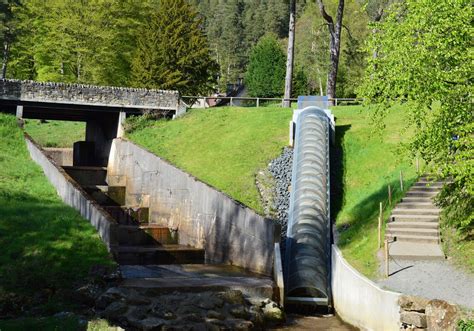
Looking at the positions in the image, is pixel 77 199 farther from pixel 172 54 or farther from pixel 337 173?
pixel 172 54

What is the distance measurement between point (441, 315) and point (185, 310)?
6146 millimetres

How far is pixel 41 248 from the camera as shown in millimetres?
17391

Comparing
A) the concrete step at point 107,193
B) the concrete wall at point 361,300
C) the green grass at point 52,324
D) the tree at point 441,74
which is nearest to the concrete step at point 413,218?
the concrete wall at point 361,300

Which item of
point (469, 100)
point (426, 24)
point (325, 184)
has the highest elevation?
point (426, 24)

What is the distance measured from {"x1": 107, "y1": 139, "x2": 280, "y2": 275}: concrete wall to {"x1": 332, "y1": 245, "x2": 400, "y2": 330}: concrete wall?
2666mm

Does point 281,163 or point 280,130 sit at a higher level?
point 280,130

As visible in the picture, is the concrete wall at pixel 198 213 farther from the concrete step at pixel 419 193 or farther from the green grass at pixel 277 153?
the concrete step at pixel 419 193

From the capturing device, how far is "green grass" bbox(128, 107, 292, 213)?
26152 millimetres

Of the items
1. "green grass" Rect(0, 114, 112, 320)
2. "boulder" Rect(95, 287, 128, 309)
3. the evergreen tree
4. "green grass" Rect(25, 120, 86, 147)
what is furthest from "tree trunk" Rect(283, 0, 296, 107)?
the evergreen tree

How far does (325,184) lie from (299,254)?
4626mm

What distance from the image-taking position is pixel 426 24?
15.1m

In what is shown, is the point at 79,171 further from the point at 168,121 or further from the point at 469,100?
the point at 469,100

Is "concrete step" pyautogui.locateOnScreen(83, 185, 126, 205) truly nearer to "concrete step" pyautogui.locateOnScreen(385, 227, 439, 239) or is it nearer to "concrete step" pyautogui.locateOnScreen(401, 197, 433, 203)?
"concrete step" pyautogui.locateOnScreen(401, 197, 433, 203)

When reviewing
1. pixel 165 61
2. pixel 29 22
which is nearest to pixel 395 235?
pixel 165 61
